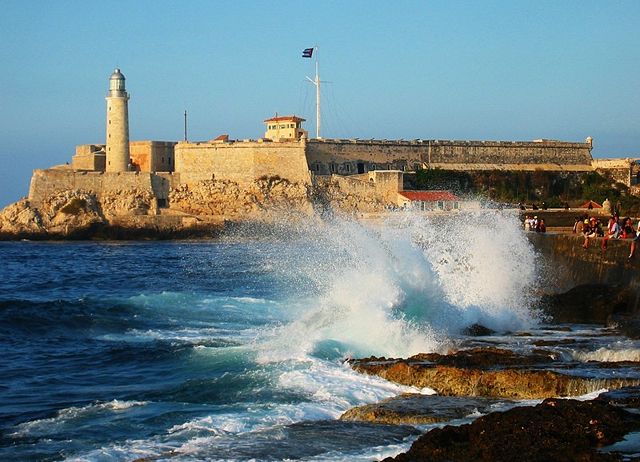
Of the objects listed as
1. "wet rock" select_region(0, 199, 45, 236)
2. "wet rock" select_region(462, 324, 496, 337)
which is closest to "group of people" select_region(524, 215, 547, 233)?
"wet rock" select_region(462, 324, 496, 337)

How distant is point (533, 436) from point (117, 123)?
4846cm

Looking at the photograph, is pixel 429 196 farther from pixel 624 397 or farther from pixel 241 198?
pixel 624 397

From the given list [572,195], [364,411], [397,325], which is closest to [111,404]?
[364,411]

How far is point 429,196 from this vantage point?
5081 cm

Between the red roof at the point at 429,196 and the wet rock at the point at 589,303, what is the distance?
2961cm

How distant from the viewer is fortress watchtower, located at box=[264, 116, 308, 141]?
58.2 meters

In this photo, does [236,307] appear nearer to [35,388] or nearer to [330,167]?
[35,388]

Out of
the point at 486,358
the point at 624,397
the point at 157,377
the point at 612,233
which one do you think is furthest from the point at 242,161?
the point at 624,397

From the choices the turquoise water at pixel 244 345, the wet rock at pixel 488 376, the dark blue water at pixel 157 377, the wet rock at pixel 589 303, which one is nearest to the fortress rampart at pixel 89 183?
the dark blue water at pixel 157 377

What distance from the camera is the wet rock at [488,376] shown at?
1161 centimetres

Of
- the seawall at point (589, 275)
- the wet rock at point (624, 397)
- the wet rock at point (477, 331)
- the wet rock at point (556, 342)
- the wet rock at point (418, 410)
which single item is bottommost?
the wet rock at point (418, 410)

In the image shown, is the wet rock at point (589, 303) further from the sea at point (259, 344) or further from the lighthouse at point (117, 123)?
the lighthouse at point (117, 123)

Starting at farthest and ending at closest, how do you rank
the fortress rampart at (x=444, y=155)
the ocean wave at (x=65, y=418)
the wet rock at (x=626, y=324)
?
the fortress rampart at (x=444, y=155), the wet rock at (x=626, y=324), the ocean wave at (x=65, y=418)

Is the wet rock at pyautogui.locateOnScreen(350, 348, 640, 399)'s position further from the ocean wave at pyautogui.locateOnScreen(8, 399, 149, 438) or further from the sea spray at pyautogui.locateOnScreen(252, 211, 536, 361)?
the ocean wave at pyautogui.locateOnScreen(8, 399, 149, 438)
